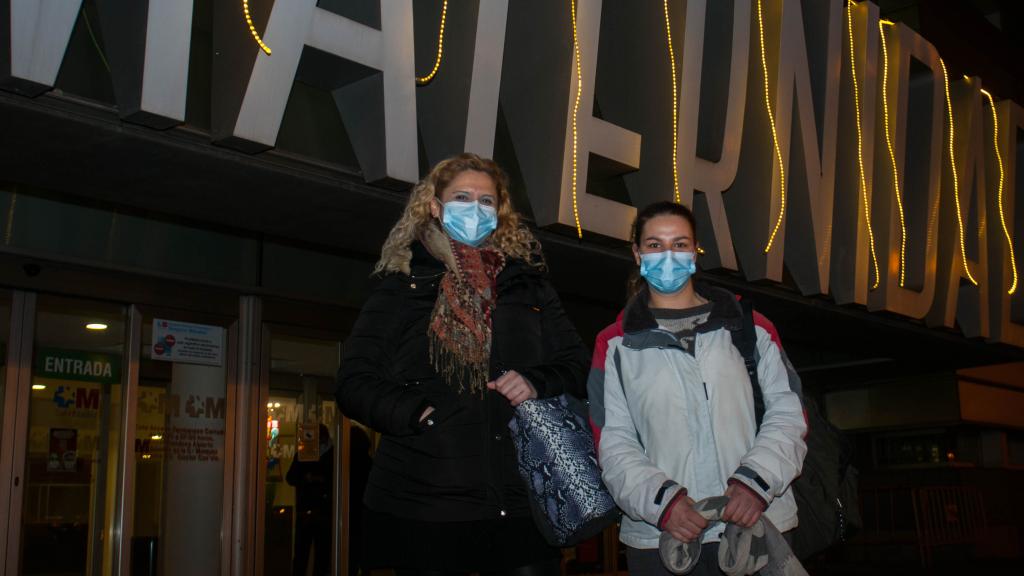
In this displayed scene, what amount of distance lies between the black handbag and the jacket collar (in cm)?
38

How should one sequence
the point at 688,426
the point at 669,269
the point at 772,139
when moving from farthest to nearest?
the point at 772,139
the point at 669,269
the point at 688,426

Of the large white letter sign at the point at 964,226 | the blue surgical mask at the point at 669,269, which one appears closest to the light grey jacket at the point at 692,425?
the blue surgical mask at the point at 669,269

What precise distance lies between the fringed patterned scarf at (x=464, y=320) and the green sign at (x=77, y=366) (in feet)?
17.4

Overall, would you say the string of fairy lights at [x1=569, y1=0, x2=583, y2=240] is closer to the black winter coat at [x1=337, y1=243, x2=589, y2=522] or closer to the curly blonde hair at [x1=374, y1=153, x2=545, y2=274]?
the curly blonde hair at [x1=374, y1=153, x2=545, y2=274]

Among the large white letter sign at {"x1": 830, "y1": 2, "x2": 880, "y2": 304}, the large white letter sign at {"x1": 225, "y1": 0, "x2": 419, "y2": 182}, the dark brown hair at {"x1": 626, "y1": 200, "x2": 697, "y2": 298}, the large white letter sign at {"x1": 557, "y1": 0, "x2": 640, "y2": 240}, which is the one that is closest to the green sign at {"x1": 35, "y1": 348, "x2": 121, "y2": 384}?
the large white letter sign at {"x1": 225, "y1": 0, "x2": 419, "y2": 182}

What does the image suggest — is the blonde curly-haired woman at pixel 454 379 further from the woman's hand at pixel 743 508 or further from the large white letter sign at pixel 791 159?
the large white letter sign at pixel 791 159

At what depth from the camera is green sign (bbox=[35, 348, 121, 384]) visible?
7.62 m

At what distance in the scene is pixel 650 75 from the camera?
28.1ft

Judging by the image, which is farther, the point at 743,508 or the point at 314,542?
the point at 314,542

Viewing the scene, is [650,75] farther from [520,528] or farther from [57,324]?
[520,528]

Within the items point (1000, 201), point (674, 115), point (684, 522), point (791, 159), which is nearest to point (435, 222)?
point (684, 522)

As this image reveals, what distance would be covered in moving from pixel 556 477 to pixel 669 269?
2.93ft

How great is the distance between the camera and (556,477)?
10.2ft

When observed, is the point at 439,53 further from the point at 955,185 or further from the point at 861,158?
Answer: the point at 955,185
